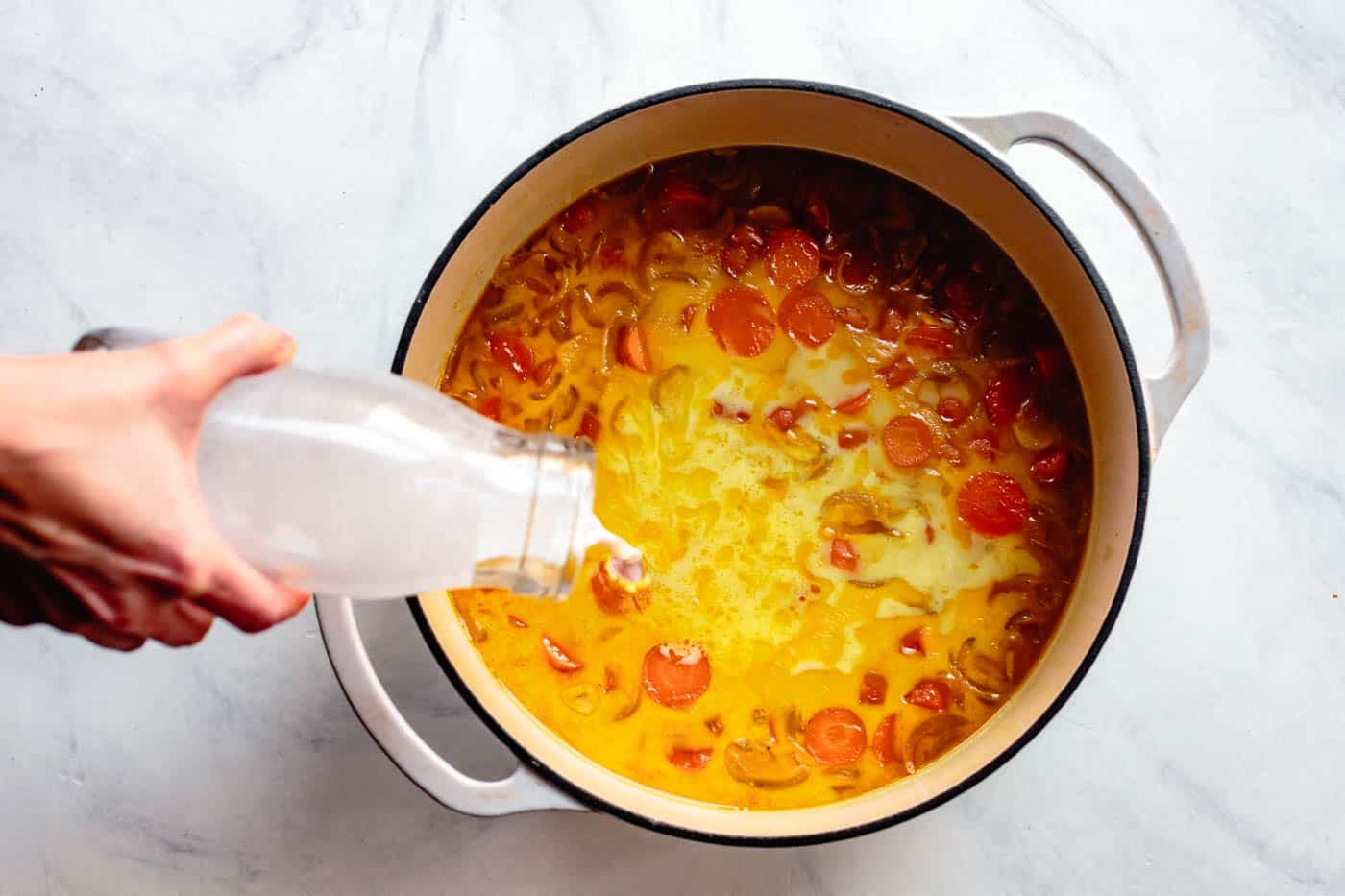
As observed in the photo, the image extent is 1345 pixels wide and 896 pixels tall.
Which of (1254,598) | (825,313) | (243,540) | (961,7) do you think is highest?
(961,7)

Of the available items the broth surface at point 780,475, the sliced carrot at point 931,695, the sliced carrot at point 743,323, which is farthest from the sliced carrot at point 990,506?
the sliced carrot at point 743,323

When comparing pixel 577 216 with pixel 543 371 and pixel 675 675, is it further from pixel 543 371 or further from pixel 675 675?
pixel 675 675

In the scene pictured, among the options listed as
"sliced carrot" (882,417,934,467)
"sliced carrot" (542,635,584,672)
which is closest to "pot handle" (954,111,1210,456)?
"sliced carrot" (882,417,934,467)

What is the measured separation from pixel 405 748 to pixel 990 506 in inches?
32.5

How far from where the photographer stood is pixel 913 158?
4.96 feet

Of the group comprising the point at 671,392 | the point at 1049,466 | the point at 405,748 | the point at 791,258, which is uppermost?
the point at 791,258

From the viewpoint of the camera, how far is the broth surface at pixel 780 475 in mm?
1517

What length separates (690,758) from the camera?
151cm

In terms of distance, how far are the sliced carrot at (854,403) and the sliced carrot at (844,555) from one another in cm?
18

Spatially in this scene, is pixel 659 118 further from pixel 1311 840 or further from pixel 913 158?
pixel 1311 840

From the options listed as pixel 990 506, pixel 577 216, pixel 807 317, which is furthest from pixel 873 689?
pixel 577 216

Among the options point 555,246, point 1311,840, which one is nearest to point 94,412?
point 555,246

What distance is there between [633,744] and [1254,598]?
2.93 ft

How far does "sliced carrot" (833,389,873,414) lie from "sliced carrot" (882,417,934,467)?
4cm
